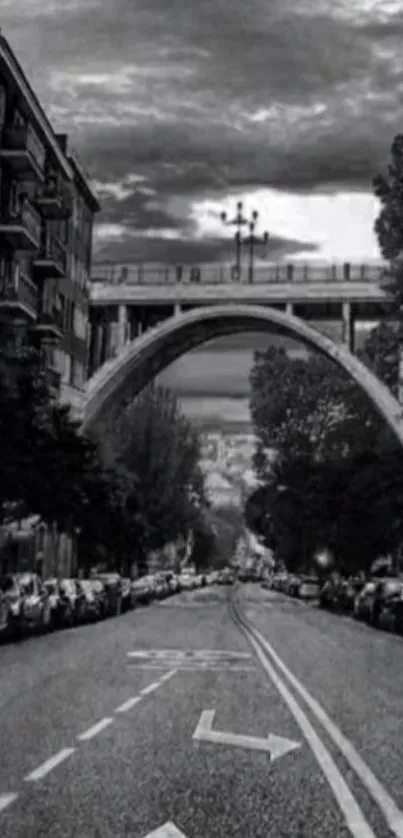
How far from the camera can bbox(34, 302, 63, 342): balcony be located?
71125mm

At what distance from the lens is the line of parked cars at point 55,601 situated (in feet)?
124

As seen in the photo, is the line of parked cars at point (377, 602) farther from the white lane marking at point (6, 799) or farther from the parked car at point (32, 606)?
the white lane marking at point (6, 799)

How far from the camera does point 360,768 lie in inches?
479

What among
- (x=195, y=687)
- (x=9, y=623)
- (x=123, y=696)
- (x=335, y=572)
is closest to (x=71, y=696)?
(x=123, y=696)

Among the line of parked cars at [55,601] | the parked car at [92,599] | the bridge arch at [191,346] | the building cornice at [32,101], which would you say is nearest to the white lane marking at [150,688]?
the line of parked cars at [55,601]

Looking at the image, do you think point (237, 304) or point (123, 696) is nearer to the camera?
point (123, 696)

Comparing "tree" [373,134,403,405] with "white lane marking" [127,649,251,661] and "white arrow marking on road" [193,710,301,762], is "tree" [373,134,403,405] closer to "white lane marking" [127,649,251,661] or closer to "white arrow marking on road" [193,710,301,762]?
"white lane marking" [127,649,251,661]

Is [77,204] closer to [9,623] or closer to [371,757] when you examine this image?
[9,623]

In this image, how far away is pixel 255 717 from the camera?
1662 cm

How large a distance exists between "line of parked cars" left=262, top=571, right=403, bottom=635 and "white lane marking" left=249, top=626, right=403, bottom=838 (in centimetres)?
2606

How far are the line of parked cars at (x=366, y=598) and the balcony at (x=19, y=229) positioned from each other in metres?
20.3

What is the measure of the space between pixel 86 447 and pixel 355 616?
1315cm

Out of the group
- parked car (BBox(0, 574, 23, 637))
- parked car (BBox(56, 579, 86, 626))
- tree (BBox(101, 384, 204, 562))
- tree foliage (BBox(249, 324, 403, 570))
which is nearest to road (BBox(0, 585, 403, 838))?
parked car (BBox(0, 574, 23, 637))

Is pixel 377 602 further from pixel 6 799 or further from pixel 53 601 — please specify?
pixel 6 799
